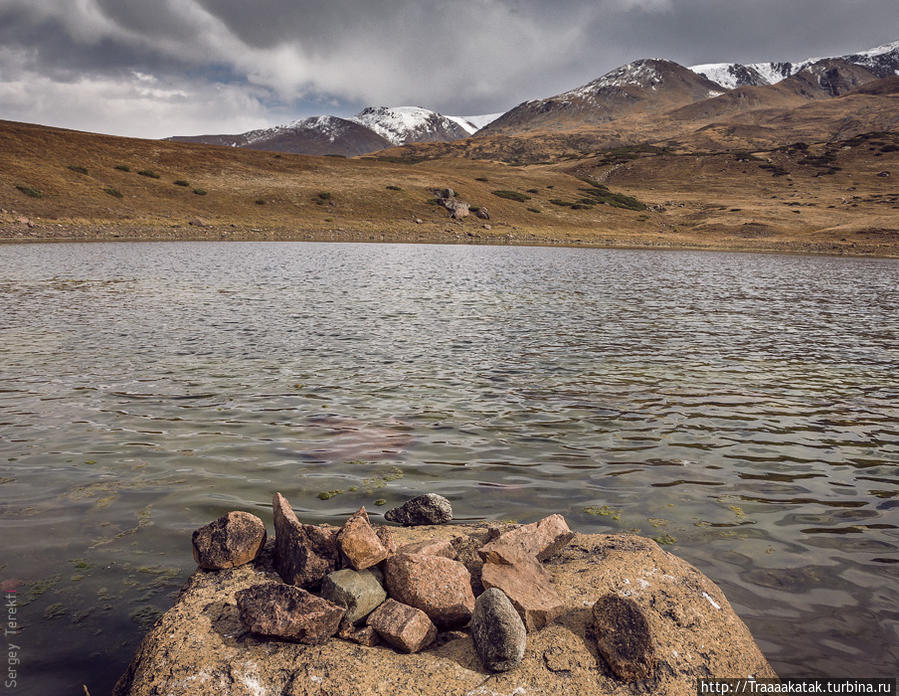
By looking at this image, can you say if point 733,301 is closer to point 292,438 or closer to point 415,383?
point 415,383

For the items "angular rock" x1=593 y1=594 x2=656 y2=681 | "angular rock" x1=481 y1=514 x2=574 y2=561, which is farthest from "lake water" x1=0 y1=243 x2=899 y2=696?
"angular rock" x1=593 y1=594 x2=656 y2=681

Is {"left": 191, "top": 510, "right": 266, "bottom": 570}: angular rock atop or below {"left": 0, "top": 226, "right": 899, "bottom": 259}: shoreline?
below

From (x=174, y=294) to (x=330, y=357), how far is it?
14.4 metres

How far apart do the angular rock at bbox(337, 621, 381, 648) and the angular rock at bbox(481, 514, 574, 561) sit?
141 cm

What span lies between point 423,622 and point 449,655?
31 cm

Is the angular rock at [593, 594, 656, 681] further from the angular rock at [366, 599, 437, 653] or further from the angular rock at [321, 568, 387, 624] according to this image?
the angular rock at [321, 568, 387, 624]

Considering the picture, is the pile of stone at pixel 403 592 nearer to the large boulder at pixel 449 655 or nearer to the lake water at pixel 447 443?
A: the large boulder at pixel 449 655

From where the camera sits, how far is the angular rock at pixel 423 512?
21.4 ft

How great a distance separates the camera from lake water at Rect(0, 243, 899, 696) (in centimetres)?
525

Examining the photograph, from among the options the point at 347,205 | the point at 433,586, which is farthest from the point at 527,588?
the point at 347,205

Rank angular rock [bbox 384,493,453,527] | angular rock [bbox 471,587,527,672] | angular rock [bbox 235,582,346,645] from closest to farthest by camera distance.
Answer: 1. angular rock [bbox 471,587,527,672]
2. angular rock [bbox 235,582,346,645]
3. angular rock [bbox 384,493,453,527]

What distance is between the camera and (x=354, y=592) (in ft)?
14.6

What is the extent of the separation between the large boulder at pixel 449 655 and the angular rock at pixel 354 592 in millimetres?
276

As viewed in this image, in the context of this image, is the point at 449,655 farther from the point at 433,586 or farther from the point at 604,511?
the point at 604,511
